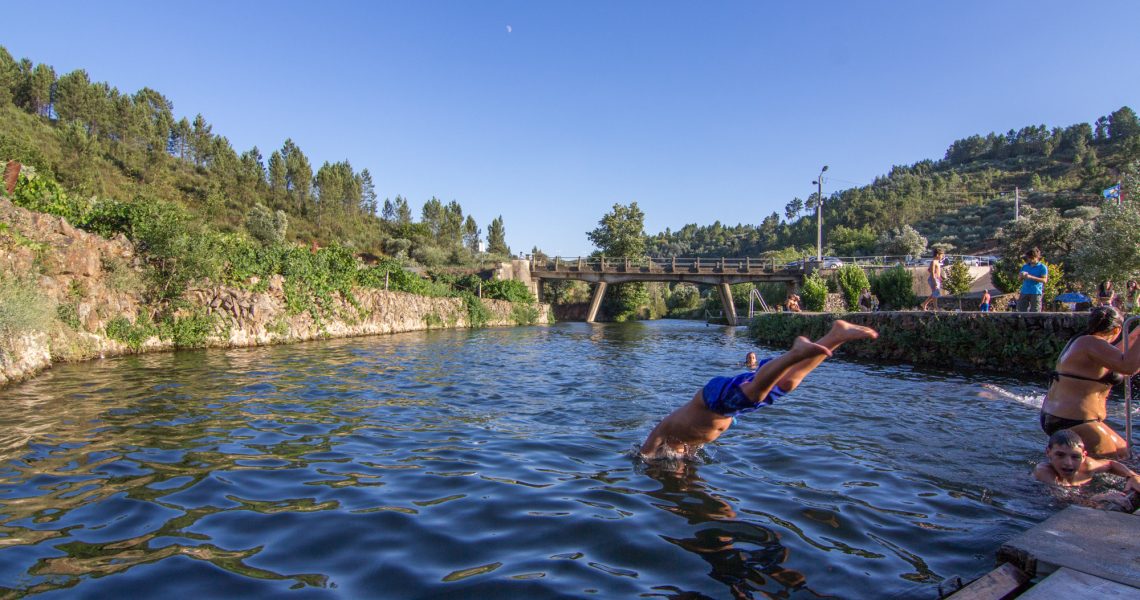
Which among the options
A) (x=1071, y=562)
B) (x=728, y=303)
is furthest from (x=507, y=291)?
(x=1071, y=562)

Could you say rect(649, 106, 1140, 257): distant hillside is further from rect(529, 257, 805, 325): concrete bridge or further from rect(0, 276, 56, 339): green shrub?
rect(0, 276, 56, 339): green shrub

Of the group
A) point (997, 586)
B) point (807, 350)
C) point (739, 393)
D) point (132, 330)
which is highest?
point (807, 350)

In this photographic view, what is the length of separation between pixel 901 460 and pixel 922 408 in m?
3.32

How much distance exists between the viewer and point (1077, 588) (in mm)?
2277

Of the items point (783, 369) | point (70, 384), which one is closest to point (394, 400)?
point (70, 384)

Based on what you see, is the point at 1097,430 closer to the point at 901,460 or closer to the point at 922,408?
the point at 901,460

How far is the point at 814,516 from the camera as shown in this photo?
4.05 meters

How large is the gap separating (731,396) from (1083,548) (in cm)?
217

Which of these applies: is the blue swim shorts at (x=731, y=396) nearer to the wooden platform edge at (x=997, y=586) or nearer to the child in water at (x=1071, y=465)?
the wooden platform edge at (x=997, y=586)

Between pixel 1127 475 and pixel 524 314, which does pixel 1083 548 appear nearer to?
pixel 1127 475

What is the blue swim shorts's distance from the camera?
4.37 metres

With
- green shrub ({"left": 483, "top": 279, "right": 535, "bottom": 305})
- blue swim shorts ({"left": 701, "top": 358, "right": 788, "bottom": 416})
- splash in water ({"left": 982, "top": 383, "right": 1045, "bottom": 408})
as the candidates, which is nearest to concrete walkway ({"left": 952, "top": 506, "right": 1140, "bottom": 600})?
blue swim shorts ({"left": 701, "top": 358, "right": 788, "bottom": 416})

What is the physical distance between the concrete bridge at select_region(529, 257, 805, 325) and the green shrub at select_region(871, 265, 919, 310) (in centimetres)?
999

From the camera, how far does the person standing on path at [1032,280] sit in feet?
41.8
